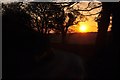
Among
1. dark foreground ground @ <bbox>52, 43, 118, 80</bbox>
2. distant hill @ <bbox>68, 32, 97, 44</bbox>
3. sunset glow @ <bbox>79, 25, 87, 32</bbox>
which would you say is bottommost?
dark foreground ground @ <bbox>52, 43, 118, 80</bbox>

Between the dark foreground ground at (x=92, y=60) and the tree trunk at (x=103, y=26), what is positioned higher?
the tree trunk at (x=103, y=26)

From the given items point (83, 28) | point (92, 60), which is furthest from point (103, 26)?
point (92, 60)

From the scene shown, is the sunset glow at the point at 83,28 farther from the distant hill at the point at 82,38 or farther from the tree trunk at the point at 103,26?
the tree trunk at the point at 103,26

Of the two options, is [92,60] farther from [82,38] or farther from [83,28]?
[83,28]

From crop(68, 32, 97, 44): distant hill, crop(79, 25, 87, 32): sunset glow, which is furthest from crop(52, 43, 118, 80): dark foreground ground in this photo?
crop(79, 25, 87, 32): sunset glow

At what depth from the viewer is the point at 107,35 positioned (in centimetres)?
229

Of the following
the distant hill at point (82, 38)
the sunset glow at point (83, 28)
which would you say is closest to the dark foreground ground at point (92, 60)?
the distant hill at point (82, 38)

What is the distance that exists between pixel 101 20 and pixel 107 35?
7.3 inches

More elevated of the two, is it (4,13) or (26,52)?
(4,13)

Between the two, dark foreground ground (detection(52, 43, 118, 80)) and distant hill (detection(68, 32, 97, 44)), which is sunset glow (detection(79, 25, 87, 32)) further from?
dark foreground ground (detection(52, 43, 118, 80))

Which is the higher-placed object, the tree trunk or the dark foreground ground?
the tree trunk

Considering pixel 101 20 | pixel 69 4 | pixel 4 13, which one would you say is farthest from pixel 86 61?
pixel 4 13

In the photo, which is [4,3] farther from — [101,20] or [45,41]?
[101,20]

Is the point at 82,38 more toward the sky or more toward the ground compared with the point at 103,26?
more toward the ground
